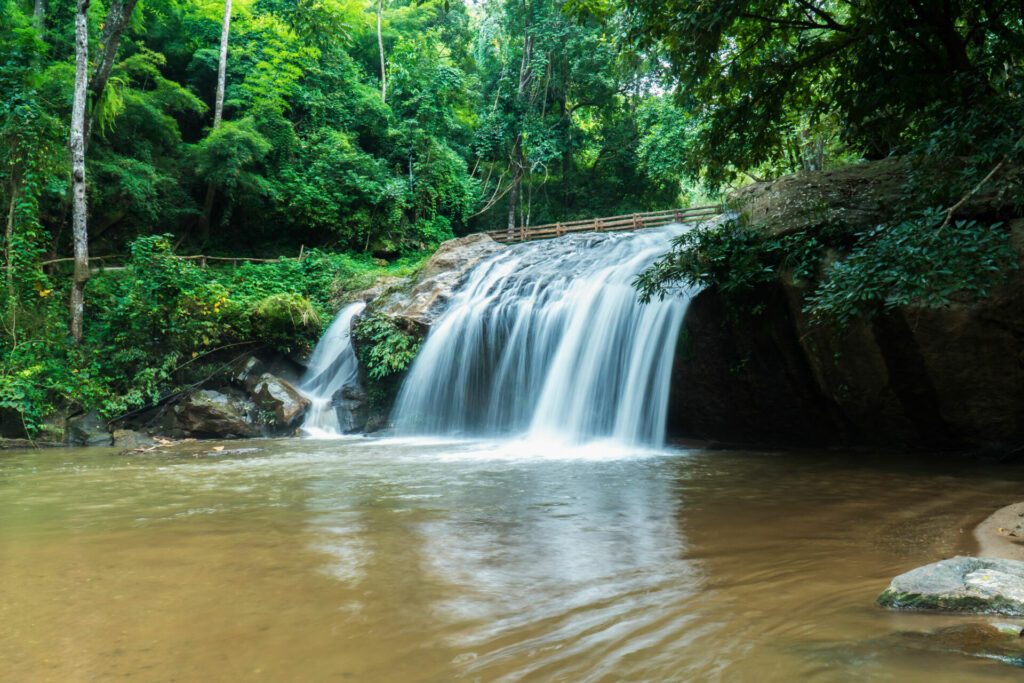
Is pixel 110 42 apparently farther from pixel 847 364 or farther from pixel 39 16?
pixel 847 364


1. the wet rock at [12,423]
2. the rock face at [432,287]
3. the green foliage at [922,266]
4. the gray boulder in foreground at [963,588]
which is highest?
the rock face at [432,287]

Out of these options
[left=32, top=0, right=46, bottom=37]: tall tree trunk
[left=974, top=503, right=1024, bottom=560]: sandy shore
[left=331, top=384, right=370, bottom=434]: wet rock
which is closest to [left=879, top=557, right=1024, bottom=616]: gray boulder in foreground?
[left=974, top=503, right=1024, bottom=560]: sandy shore

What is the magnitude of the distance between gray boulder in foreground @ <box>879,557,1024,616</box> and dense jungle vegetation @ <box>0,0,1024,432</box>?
133 inches

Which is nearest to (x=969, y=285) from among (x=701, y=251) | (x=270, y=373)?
(x=701, y=251)

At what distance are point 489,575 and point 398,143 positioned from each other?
25796 mm

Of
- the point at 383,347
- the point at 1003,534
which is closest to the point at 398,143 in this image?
the point at 383,347

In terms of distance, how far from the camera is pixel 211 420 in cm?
1219

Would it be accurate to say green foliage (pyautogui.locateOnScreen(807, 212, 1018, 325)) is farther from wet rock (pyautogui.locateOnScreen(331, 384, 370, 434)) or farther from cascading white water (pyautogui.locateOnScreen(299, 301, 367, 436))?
cascading white water (pyautogui.locateOnScreen(299, 301, 367, 436))

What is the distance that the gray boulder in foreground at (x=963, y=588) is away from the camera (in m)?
2.42

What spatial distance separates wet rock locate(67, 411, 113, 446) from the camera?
464 inches

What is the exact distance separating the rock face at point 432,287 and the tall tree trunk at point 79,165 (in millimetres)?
5914

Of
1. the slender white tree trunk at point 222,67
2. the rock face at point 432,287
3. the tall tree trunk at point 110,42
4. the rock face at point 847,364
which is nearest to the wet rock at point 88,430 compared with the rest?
the rock face at point 432,287

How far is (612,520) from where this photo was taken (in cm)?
478

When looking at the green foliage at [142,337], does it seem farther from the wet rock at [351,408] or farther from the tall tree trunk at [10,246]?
the wet rock at [351,408]
